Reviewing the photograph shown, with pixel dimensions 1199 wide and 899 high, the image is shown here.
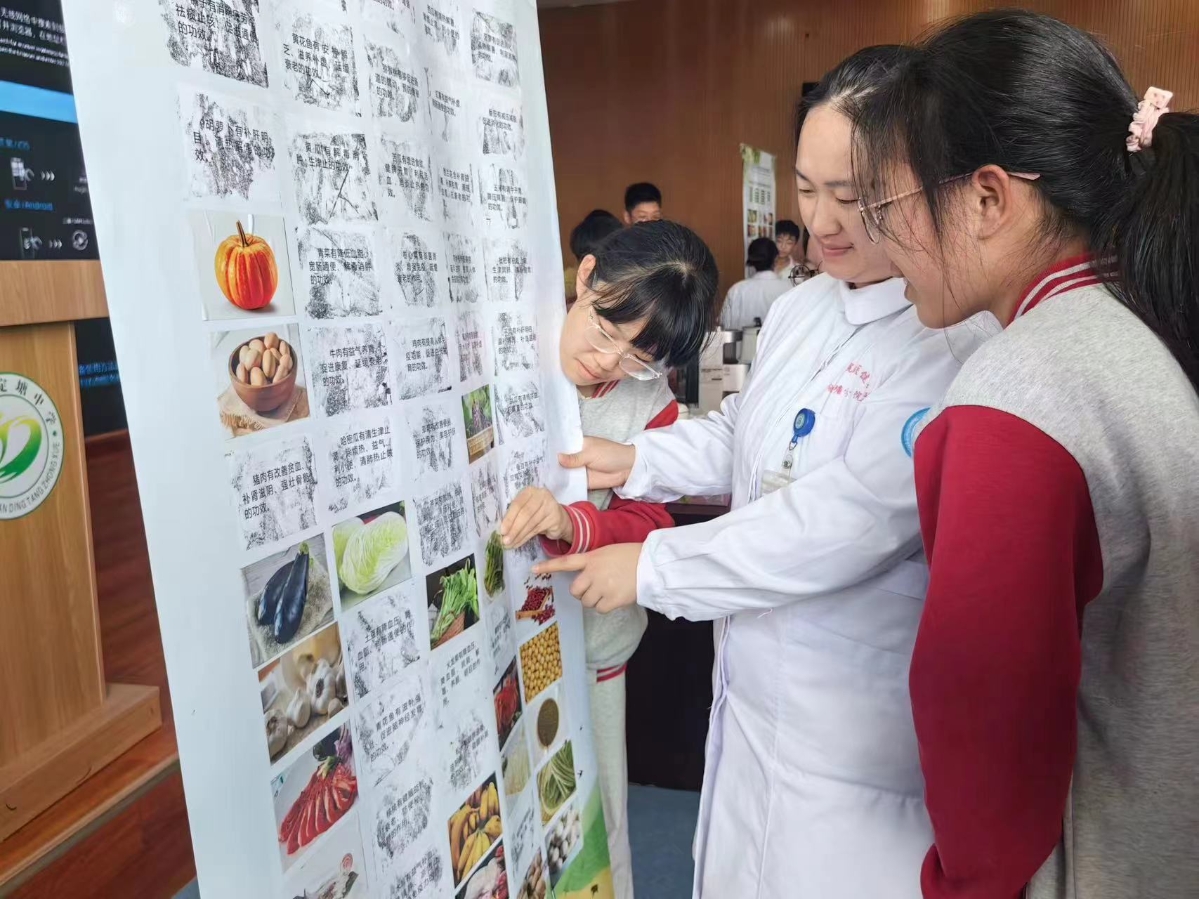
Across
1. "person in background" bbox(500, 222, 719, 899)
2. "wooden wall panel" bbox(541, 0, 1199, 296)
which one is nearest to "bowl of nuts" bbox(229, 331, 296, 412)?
"person in background" bbox(500, 222, 719, 899)

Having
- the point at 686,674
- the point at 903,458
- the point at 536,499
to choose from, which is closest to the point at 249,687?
the point at 536,499

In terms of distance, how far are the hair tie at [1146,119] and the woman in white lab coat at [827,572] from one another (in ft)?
1.09

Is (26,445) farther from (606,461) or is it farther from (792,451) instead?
(792,451)

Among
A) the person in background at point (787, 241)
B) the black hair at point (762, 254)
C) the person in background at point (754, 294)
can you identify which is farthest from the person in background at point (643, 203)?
the person in background at point (787, 241)

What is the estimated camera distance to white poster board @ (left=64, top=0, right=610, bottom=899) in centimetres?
58

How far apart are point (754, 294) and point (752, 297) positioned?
2 cm

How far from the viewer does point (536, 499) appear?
43.6 inches

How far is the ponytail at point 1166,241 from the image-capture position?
65 cm

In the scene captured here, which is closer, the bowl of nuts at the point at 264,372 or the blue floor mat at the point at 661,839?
the bowl of nuts at the point at 264,372

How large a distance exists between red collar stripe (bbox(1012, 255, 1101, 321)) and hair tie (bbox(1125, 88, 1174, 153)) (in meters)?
0.09

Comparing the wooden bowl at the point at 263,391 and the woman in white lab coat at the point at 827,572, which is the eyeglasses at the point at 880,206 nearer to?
the woman in white lab coat at the point at 827,572

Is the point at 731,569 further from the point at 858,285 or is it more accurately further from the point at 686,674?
the point at 686,674

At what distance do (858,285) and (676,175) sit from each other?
7.26 m

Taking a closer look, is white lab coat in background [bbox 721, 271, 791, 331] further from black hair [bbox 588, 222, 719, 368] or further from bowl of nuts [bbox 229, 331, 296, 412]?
bowl of nuts [bbox 229, 331, 296, 412]
